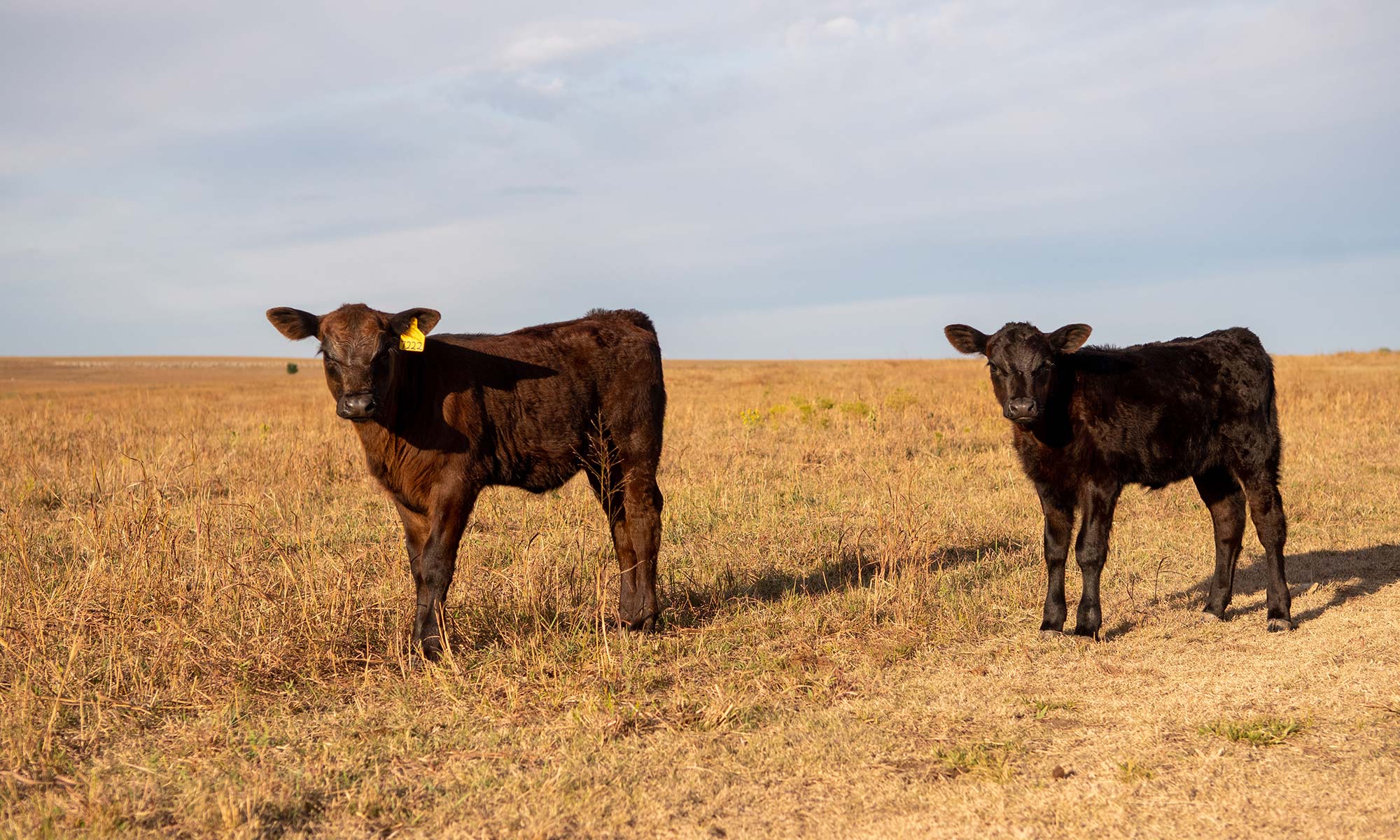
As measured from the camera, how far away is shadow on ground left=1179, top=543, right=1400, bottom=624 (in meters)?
7.82

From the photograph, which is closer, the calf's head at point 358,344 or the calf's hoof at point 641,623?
the calf's head at point 358,344

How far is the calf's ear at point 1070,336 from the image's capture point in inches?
284

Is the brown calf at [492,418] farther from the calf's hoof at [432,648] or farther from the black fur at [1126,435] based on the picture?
the black fur at [1126,435]

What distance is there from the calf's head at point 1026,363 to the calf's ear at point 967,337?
0.55 ft

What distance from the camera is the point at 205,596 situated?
636 cm

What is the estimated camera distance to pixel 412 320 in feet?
21.4

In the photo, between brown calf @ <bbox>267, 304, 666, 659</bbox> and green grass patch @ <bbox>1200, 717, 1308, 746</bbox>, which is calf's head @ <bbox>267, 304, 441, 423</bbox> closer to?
brown calf @ <bbox>267, 304, 666, 659</bbox>

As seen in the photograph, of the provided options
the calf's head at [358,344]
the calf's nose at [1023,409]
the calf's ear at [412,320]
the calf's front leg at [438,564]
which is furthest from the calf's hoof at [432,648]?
the calf's nose at [1023,409]

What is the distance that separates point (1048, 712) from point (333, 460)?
35.2 feet

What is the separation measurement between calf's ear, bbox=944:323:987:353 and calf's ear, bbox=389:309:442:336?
3697 mm

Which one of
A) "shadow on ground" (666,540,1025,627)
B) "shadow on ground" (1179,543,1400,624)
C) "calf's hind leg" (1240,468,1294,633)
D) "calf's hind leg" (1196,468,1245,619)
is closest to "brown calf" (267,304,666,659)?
"shadow on ground" (666,540,1025,627)

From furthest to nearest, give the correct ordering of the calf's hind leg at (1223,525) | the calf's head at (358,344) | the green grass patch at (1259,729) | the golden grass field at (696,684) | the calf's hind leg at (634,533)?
the calf's hind leg at (1223,525), the calf's hind leg at (634,533), the calf's head at (358,344), the green grass patch at (1259,729), the golden grass field at (696,684)

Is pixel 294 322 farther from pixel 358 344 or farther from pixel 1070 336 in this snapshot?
pixel 1070 336

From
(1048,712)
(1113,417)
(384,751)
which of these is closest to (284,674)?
(384,751)
